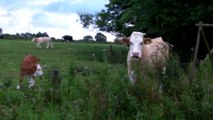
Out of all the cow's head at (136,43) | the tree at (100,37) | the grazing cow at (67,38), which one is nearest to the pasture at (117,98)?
the cow's head at (136,43)

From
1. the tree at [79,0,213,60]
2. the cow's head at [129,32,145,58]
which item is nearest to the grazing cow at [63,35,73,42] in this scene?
the tree at [79,0,213,60]

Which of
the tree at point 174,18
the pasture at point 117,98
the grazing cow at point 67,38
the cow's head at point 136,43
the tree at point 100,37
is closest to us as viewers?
the pasture at point 117,98

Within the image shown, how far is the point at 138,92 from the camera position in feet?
27.0

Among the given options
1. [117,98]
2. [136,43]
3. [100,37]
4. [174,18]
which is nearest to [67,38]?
[100,37]

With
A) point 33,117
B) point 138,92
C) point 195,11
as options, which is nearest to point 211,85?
point 138,92

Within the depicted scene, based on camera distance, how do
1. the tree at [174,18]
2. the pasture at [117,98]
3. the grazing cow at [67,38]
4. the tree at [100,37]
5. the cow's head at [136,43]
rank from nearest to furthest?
the pasture at [117,98] < the cow's head at [136,43] < the tree at [174,18] < the tree at [100,37] < the grazing cow at [67,38]

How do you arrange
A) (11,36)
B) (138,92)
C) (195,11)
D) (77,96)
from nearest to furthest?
(138,92), (77,96), (195,11), (11,36)

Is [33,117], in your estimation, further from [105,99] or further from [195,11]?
[195,11]

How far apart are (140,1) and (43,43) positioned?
31.4m

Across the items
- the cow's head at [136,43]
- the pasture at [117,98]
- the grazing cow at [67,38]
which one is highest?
the cow's head at [136,43]

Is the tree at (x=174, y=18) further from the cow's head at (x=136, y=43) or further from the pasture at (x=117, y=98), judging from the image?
the pasture at (x=117, y=98)

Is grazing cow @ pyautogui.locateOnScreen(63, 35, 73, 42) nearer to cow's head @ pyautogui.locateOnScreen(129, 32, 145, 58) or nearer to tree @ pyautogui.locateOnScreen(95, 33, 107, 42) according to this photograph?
tree @ pyautogui.locateOnScreen(95, 33, 107, 42)

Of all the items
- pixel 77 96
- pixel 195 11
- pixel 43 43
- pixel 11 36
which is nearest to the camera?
pixel 77 96

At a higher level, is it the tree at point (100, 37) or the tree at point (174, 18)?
the tree at point (174, 18)
